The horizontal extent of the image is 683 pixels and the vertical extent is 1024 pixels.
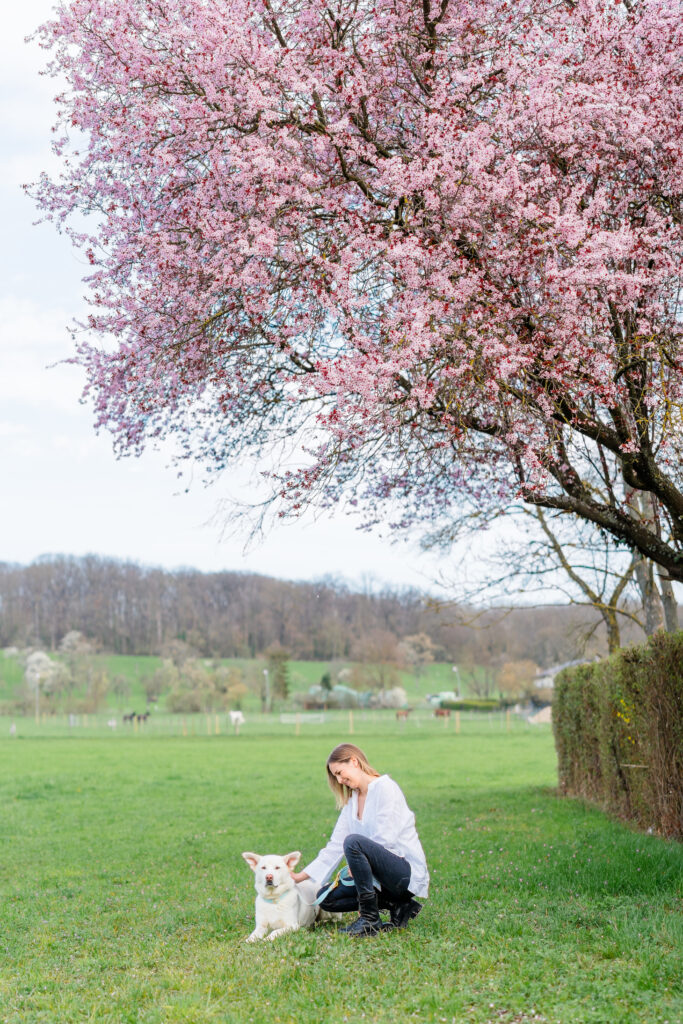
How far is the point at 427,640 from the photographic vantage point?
328ft

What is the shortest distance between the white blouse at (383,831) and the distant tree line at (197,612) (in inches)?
4301

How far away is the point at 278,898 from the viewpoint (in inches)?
249

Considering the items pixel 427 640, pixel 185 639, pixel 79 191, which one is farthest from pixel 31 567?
pixel 79 191

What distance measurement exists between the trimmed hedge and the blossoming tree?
7.40ft

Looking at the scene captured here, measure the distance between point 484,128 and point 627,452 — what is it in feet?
9.62

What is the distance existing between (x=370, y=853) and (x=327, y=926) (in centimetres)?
84

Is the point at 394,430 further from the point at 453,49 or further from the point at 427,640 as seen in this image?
the point at 427,640

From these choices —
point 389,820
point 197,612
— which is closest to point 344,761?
point 389,820

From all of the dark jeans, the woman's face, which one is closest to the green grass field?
the dark jeans

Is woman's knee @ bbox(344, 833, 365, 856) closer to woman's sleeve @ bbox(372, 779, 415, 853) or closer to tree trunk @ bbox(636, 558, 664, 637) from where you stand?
woman's sleeve @ bbox(372, 779, 415, 853)

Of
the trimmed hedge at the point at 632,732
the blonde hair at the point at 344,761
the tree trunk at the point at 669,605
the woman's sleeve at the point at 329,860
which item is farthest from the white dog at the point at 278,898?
the tree trunk at the point at 669,605

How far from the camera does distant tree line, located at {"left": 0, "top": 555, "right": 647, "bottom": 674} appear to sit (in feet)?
400

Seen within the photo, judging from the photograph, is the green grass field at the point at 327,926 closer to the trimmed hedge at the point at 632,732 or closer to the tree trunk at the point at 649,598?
the trimmed hedge at the point at 632,732

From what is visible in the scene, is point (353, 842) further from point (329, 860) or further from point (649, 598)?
point (649, 598)
